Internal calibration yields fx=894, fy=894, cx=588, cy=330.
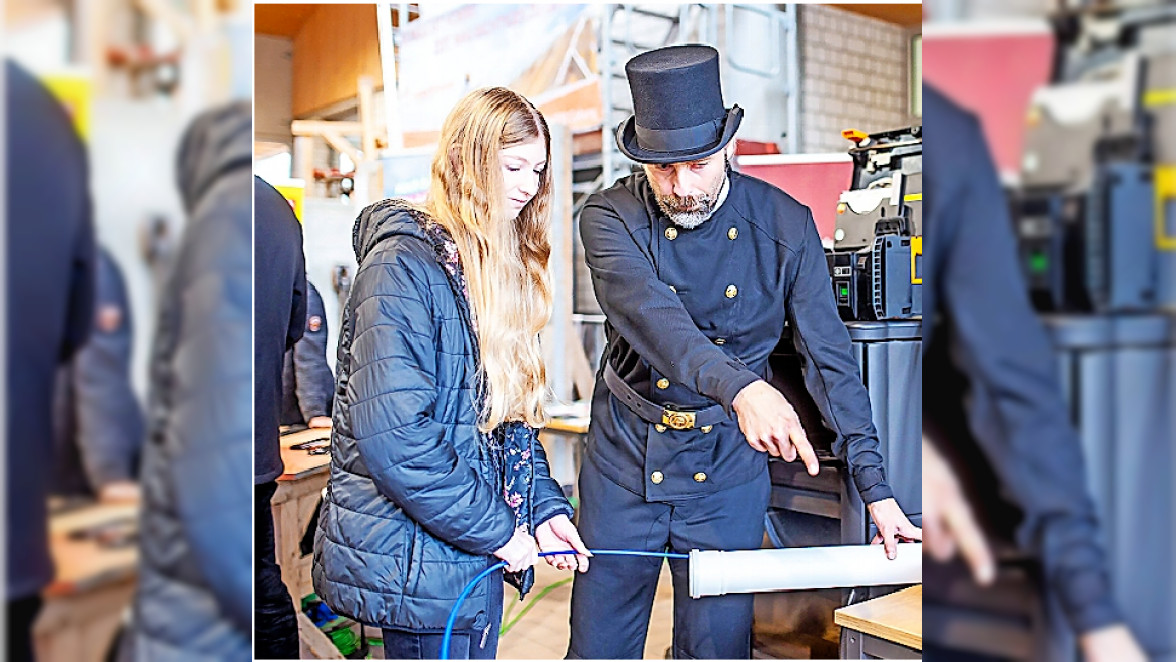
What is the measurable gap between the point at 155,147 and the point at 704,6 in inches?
49.6

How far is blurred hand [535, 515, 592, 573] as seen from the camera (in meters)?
1.95

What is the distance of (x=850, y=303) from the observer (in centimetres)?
210

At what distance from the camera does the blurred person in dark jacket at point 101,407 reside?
4.30 ft

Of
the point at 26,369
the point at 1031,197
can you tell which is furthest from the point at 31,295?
the point at 1031,197

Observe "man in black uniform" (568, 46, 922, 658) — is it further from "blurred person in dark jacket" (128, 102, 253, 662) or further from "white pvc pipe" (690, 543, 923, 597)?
"blurred person in dark jacket" (128, 102, 253, 662)

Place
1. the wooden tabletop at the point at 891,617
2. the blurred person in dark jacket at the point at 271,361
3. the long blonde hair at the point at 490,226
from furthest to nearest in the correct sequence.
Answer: the blurred person in dark jacket at the point at 271,361
the wooden tabletop at the point at 891,617
the long blonde hair at the point at 490,226

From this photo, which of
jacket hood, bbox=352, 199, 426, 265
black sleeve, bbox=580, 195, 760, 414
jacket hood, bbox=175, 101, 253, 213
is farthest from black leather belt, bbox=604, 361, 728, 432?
jacket hood, bbox=175, 101, 253, 213

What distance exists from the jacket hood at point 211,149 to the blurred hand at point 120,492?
42 cm

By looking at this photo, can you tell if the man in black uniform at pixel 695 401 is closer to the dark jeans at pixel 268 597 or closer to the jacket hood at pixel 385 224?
the jacket hood at pixel 385 224

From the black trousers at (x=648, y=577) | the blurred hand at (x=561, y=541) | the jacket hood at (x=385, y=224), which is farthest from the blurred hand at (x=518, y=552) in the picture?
the jacket hood at (x=385, y=224)

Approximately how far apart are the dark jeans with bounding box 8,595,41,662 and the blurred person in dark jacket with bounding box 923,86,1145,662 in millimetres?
1314

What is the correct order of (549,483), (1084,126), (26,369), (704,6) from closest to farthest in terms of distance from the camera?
1. (1084,126)
2. (26,369)
3. (549,483)
4. (704,6)

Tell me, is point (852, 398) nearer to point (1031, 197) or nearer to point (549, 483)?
point (549, 483)

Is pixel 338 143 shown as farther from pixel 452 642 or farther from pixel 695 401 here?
pixel 452 642
